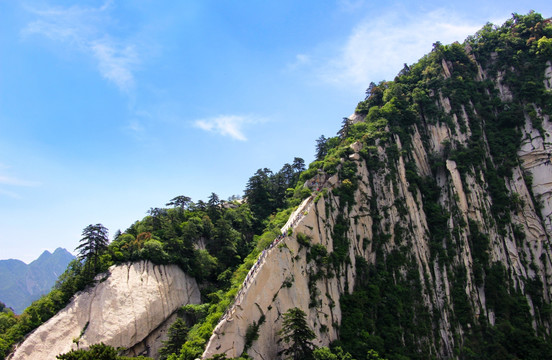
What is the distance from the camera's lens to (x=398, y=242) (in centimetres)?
4419

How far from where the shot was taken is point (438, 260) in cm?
4397

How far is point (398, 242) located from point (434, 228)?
280 inches

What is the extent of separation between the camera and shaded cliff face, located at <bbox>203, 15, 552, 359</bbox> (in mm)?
35250

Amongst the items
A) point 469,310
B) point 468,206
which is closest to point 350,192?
point 468,206

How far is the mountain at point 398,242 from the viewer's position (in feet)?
108

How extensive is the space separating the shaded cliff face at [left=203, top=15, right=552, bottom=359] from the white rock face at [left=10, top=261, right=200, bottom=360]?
43.5ft

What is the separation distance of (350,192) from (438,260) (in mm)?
15692

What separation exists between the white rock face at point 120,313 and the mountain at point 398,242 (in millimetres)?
362

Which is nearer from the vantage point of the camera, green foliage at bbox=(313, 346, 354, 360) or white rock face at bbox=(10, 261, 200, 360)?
green foliage at bbox=(313, 346, 354, 360)

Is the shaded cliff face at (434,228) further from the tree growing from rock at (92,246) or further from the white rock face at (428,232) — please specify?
the tree growing from rock at (92,246)

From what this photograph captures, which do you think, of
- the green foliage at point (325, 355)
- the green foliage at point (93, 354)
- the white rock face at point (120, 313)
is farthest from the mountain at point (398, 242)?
the green foliage at point (93, 354)

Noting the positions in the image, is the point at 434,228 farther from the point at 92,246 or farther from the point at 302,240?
the point at 92,246

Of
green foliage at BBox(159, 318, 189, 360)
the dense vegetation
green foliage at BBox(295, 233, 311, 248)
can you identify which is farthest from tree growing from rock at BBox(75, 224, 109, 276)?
green foliage at BBox(295, 233, 311, 248)

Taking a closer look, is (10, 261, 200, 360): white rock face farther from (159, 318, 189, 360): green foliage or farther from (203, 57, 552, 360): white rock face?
(203, 57, 552, 360): white rock face
